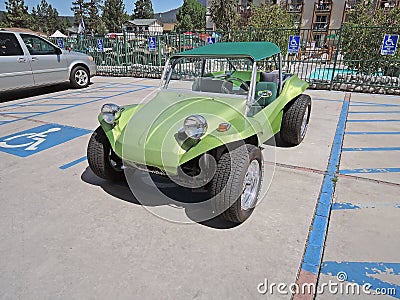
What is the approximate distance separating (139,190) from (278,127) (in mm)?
2190

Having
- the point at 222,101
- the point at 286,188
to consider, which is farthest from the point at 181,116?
the point at 286,188

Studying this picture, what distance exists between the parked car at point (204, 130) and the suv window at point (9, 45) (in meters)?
5.74

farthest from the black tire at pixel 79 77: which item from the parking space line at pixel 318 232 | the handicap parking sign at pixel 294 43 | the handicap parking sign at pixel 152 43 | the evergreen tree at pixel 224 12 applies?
the evergreen tree at pixel 224 12

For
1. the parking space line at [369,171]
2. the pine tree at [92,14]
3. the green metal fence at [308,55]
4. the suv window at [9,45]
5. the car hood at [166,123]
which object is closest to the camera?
the car hood at [166,123]

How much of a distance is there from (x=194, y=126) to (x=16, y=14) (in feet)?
176

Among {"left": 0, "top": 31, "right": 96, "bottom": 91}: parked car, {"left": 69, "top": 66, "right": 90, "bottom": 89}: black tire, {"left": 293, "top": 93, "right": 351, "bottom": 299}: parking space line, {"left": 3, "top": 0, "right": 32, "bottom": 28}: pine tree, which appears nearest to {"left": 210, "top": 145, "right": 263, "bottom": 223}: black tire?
{"left": 293, "top": 93, "right": 351, "bottom": 299}: parking space line

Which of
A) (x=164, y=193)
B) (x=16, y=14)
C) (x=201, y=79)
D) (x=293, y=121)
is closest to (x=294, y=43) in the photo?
(x=293, y=121)

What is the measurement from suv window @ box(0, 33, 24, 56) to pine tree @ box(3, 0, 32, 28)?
45.9 m

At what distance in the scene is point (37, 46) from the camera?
7.97m

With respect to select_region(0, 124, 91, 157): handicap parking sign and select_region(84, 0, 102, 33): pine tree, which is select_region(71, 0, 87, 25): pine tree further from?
select_region(0, 124, 91, 157): handicap parking sign

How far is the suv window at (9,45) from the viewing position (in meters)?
7.19

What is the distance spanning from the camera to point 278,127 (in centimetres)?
416

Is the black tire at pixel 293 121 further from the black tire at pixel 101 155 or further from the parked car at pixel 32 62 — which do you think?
the parked car at pixel 32 62

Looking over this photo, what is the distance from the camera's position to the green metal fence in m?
9.18
